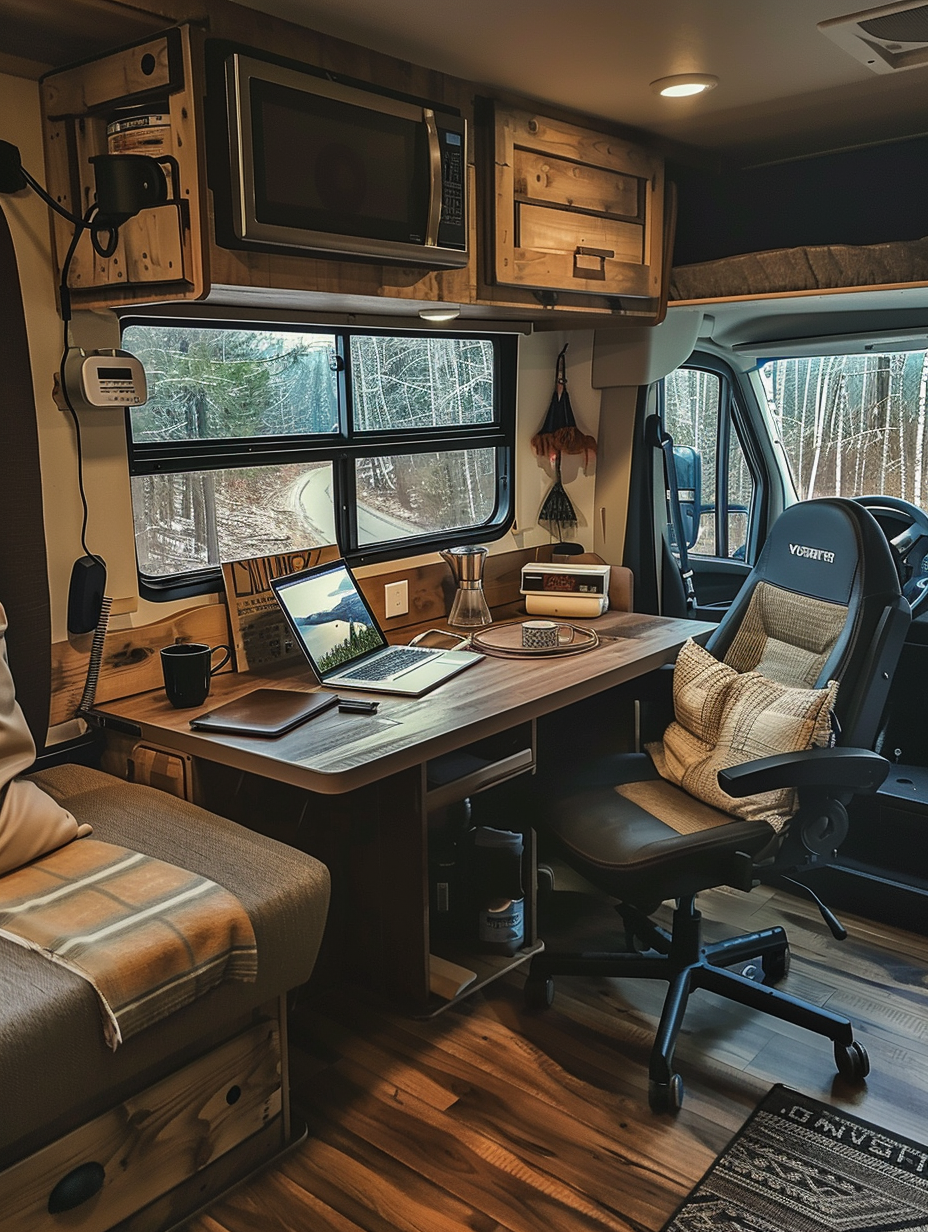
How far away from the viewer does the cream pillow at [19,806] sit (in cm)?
179

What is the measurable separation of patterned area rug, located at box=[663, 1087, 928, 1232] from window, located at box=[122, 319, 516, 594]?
170 cm

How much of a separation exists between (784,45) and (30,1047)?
2341 millimetres

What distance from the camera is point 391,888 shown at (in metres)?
2.38

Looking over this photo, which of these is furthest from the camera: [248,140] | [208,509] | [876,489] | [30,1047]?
[876,489]

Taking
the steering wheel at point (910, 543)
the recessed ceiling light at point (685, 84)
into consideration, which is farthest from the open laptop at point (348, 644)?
the steering wheel at point (910, 543)

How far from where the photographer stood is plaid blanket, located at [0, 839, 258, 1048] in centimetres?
152

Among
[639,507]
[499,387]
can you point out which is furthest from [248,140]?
[639,507]

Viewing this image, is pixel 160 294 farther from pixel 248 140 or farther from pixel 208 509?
pixel 208 509

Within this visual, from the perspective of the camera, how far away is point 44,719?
7.04ft

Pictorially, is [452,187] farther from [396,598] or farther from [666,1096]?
[666,1096]

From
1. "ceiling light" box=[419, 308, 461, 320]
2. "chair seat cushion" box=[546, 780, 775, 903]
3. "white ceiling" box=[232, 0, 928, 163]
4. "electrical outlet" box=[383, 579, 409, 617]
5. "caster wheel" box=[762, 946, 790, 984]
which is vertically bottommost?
"caster wheel" box=[762, 946, 790, 984]

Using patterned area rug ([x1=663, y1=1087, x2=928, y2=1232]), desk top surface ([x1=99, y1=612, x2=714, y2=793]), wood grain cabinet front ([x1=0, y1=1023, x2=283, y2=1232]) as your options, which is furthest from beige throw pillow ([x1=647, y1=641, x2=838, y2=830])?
wood grain cabinet front ([x1=0, y1=1023, x2=283, y2=1232])

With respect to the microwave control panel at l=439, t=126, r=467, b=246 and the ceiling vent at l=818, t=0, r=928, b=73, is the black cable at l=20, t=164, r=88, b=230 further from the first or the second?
the ceiling vent at l=818, t=0, r=928, b=73

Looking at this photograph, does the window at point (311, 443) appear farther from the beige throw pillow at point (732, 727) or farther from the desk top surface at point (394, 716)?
the beige throw pillow at point (732, 727)
